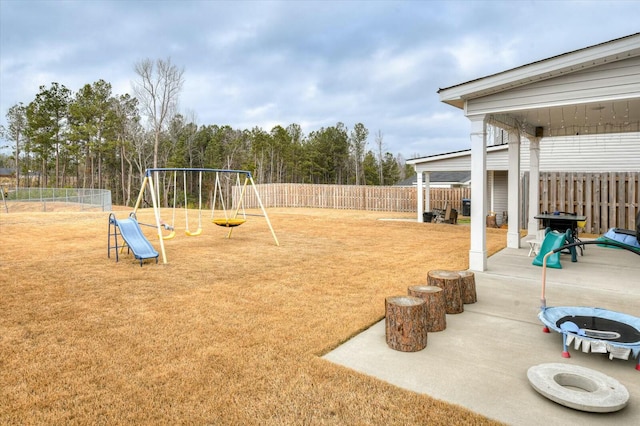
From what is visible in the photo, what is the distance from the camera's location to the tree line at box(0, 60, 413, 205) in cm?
3575

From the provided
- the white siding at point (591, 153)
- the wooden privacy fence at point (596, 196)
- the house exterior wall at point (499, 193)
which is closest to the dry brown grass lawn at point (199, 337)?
the wooden privacy fence at point (596, 196)

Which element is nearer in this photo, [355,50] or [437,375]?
[437,375]

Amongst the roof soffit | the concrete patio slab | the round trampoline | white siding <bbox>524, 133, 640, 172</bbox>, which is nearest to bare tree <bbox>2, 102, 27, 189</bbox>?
the roof soffit

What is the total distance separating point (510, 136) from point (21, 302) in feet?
30.7

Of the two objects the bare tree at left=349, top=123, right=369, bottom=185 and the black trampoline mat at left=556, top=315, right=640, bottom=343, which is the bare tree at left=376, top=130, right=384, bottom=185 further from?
the black trampoline mat at left=556, top=315, right=640, bottom=343

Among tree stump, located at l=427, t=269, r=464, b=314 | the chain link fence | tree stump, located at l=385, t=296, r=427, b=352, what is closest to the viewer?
tree stump, located at l=385, t=296, r=427, b=352

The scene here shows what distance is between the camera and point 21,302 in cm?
462

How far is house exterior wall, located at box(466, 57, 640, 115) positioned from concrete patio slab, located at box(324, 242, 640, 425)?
279 centimetres

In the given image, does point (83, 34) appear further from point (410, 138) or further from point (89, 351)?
point (410, 138)

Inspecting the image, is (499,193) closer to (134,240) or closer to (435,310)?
(435,310)

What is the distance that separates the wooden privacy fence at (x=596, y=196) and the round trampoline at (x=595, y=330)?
10.5 m

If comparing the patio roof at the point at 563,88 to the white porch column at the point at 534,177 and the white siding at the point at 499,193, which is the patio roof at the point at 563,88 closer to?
the white porch column at the point at 534,177

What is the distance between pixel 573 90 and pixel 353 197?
61.0 ft

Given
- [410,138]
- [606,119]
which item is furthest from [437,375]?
[410,138]
